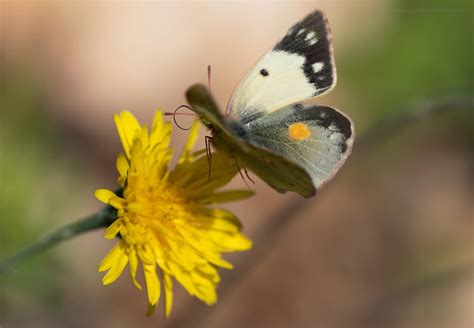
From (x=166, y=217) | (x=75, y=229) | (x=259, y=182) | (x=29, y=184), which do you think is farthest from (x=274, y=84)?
(x=259, y=182)

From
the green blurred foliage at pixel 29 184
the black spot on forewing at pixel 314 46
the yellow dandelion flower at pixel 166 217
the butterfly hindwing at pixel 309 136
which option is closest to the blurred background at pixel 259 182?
the green blurred foliage at pixel 29 184

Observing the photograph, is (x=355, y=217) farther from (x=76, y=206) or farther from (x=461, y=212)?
(x=76, y=206)

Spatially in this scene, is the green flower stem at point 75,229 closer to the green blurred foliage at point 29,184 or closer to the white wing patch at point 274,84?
the white wing patch at point 274,84

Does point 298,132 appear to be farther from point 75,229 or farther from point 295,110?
point 75,229

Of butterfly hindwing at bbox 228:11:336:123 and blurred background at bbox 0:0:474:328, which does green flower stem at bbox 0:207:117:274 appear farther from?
blurred background at bbox 0:0:474:328

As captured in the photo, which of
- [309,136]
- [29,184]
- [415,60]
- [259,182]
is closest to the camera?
[309,136]

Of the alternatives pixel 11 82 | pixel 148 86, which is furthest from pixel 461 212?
pixel 11 82
